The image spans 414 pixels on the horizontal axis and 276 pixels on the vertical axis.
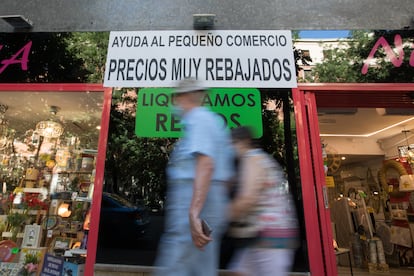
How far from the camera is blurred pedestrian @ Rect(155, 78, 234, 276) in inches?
74.7

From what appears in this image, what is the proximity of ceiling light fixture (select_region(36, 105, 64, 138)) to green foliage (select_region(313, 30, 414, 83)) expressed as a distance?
378cm

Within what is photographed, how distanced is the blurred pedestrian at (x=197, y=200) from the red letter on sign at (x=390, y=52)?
272cm

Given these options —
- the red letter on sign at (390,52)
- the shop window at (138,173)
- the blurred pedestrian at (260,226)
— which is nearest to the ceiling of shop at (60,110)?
the shop window at (138,173)

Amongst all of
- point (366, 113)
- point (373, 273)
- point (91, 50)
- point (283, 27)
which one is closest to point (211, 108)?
point (283, 27)

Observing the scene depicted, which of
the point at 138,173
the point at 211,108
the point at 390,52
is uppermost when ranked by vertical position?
the point at 390,52

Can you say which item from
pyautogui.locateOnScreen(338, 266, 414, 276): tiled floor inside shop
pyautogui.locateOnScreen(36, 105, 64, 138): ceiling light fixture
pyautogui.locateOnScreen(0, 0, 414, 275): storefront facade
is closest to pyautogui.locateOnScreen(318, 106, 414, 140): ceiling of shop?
pyautogui.locateOnScreen(0, 0, 414, 275): storefront facade

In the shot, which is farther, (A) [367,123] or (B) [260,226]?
(A) [367,123]

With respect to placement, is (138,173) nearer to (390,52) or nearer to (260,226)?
(260,226)

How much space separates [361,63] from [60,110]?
415 cm

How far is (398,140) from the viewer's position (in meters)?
7.48

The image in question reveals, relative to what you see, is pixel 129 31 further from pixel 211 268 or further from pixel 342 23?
pixel 211 268

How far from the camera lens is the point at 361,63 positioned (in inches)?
153

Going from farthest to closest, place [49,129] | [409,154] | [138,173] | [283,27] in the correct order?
[409,154] → [49,129] → [283,27] → [138,173]

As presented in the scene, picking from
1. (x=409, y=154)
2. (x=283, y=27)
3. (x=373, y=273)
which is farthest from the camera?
(x=409, y=154)
